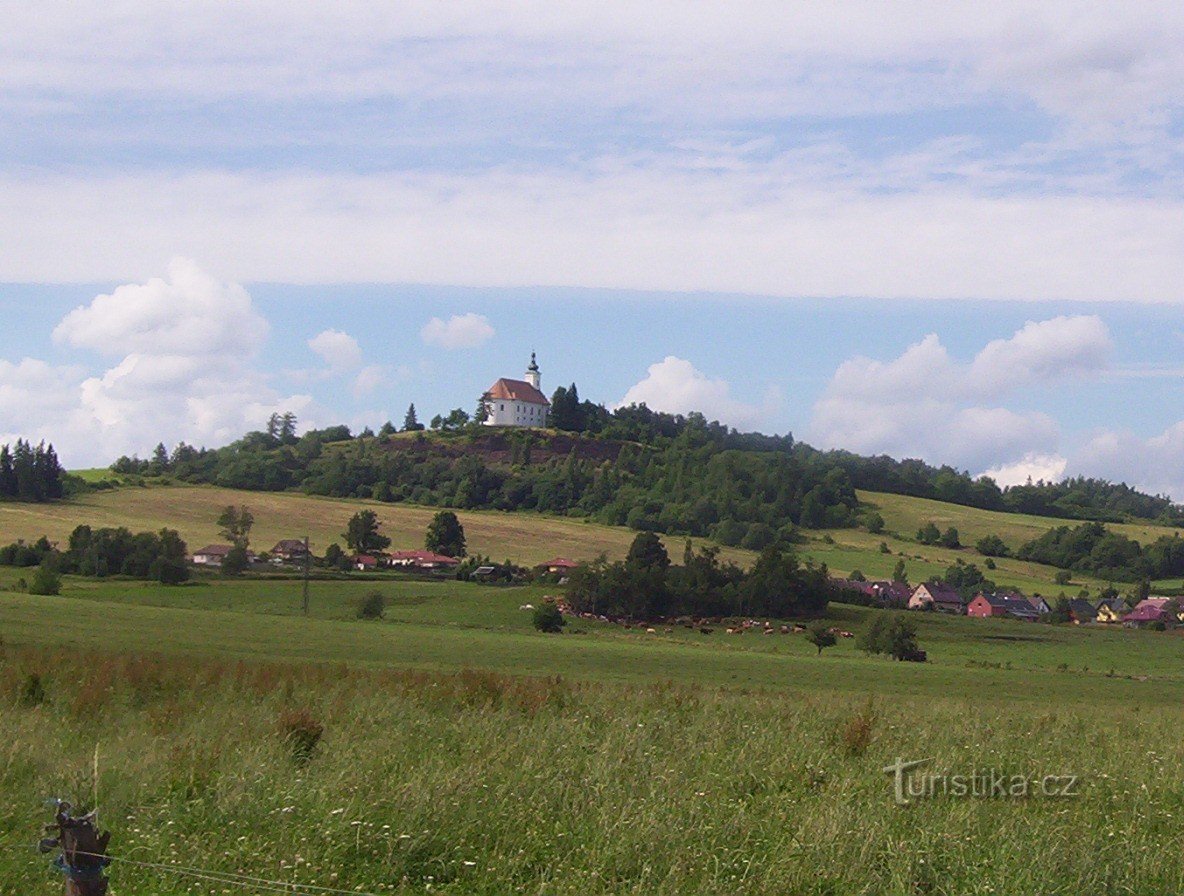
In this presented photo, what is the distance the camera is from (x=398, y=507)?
5812 inches

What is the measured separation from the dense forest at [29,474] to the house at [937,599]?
87.8 meters

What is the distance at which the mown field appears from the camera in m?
9.21

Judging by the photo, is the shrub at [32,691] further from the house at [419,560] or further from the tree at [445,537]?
the tree at [445,537]

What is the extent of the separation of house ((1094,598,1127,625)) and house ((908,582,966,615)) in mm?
11620

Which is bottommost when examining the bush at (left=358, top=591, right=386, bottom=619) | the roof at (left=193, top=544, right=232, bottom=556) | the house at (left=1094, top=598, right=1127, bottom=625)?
the house at (left=1094, top=598, right=1127, bottom=625)

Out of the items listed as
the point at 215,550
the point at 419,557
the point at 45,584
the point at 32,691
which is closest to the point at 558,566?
the point at 419,557

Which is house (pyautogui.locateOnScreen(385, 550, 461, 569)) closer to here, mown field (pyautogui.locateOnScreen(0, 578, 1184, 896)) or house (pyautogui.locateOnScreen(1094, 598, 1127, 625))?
house (pyautogui.locateOnScreen(1094, 598, 1127, 625))

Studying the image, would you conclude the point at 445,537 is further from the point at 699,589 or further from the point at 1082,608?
the point at 1082,608

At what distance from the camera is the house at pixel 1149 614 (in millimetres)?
99688

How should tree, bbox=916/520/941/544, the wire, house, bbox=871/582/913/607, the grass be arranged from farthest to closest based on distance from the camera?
tree, bbox=916/520/941/544 < the grass < house, bbox=871/582/913/607 < the wire

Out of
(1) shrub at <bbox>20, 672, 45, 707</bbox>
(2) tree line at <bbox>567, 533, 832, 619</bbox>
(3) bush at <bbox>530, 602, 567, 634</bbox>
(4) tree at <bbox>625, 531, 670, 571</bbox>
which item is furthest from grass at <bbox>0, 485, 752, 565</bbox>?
(1) shrub at <bbox>20, 672, 45, 707</bbox>

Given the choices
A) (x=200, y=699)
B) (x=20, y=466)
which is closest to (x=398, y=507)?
(x=20, y=466)

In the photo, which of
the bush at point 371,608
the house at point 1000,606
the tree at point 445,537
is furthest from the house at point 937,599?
the bush at point 371,608

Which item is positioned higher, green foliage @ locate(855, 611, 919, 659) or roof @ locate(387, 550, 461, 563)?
roof @ locate(387, 550, 461, 563)
